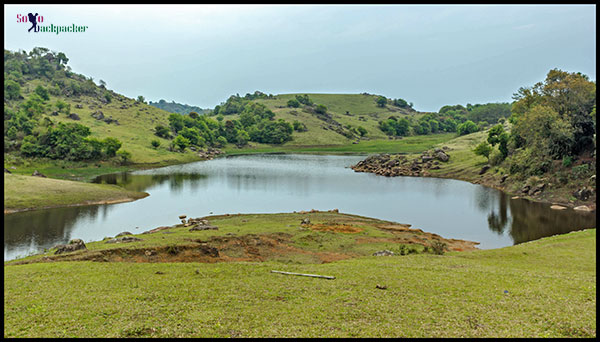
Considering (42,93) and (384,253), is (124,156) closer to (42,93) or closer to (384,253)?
(42,93)

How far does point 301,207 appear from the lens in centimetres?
5466

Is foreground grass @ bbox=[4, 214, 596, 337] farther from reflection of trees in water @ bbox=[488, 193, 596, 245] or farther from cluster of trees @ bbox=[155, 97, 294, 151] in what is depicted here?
cluster of trees @ bbox=[155, 97, 294, 151]

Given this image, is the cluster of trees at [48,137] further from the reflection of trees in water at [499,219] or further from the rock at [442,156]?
the reflection of trees in water at [499,219]

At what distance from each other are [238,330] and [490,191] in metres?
65.8

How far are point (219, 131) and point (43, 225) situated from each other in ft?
443

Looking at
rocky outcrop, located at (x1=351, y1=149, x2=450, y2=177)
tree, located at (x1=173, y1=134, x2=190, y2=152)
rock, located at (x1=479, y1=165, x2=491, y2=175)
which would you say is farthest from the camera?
tree, located at (x1=173, y1=134, x2=190, y2=152)

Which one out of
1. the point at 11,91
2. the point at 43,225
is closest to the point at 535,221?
the point at 43,225

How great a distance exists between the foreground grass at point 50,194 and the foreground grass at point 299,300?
3616 centimetres

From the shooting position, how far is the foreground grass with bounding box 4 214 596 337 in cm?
1218

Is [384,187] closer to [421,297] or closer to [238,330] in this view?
[421,297]

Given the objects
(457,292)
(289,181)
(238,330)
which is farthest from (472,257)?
(289,181)

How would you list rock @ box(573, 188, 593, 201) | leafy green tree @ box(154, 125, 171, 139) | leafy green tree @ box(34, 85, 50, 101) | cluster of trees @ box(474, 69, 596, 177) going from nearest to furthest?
1. rock @ box(573, 188, 593, 201)
2. cluster of trees @ box(474, 69, 596, 177)
3. leafy green tree @ box(154, 125, 171, 139)
4. leafy green tree @ box(34, 85, 50, 101)

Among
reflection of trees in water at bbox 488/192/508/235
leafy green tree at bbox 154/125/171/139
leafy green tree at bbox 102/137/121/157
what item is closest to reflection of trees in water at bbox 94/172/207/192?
leafy green tree at bbox 102/137/121/157

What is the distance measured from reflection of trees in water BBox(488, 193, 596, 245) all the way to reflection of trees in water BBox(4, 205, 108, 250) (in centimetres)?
4554
